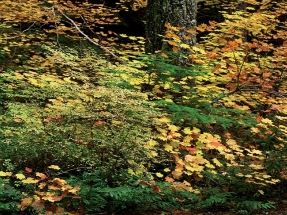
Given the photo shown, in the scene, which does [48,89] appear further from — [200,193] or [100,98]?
[200,193]

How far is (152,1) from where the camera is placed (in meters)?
4.79

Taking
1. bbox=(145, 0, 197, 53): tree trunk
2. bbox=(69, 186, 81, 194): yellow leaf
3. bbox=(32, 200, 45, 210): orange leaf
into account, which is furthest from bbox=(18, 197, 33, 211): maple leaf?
bbox=(145, 0, 197, 53): tree trunk

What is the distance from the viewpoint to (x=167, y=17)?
4.70 meters

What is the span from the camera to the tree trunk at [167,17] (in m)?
4.67

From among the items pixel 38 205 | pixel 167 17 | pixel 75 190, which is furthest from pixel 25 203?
pixel 167 17

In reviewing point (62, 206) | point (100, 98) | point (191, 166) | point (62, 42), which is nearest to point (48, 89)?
point (100, 98)

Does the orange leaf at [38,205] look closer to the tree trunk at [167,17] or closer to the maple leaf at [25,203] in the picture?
the maple leaf at [25,203]

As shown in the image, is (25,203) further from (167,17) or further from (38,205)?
(167,17)

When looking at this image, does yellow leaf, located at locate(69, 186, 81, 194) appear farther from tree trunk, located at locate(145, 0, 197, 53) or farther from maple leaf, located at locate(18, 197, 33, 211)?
tree trunk, located at locate(145, 0, 197, 53)

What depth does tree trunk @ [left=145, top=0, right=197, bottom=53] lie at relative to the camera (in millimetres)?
4668

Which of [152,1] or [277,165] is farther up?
[152,1]

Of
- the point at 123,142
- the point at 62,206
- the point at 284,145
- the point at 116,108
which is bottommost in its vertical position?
the point at 62,206

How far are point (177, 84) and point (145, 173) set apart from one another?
1551mm

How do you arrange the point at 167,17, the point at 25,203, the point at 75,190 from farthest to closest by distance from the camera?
the point at 167,17, the point at 75,190, the point at 25,203
